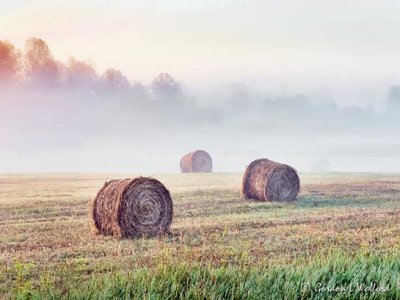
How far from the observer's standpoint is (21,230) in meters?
17.8

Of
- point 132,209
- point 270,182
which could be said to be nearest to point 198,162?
point 270,182

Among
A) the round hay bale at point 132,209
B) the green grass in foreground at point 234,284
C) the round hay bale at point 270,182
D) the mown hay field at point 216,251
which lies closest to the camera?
the green grass in foreground at point 234,284

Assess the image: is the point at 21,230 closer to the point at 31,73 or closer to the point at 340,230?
the point at 340,230

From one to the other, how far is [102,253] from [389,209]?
42.4ft

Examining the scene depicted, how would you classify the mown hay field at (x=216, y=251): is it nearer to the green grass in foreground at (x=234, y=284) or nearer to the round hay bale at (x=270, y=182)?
the green grass in foreground at (x=234, y=284)

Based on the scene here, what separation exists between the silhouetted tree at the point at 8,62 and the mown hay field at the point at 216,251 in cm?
3425

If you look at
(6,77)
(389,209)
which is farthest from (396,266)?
(6,77)

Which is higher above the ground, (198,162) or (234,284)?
(198,162)

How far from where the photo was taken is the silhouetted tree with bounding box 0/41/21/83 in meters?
60.8

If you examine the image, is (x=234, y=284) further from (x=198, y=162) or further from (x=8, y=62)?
(x=8, y=62)

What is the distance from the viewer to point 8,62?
2426 inches

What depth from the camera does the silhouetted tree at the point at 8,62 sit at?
200 ft

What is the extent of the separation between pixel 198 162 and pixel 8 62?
982 inches

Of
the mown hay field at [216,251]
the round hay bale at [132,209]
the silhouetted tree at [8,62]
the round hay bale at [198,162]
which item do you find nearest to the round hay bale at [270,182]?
the mown hay field at [216,251]
